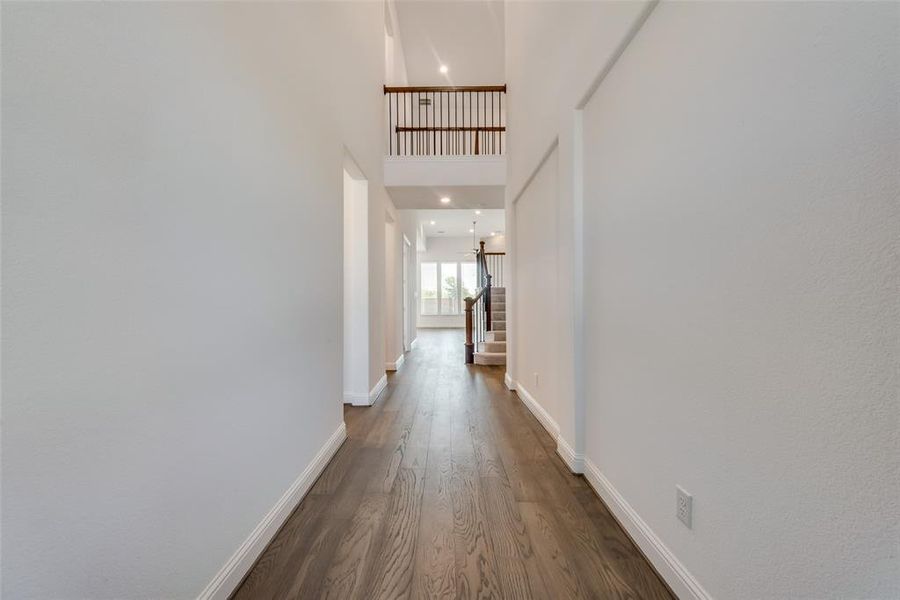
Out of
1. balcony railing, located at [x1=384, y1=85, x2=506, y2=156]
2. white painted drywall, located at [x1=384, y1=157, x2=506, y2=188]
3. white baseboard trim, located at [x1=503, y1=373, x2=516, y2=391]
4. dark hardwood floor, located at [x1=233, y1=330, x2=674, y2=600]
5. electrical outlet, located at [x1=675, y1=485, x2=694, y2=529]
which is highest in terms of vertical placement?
→ balcony railing, located at [x1=384, y1=85, x2=506, y2=156]

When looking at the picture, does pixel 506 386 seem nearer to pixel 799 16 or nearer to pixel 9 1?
pixel 799 16

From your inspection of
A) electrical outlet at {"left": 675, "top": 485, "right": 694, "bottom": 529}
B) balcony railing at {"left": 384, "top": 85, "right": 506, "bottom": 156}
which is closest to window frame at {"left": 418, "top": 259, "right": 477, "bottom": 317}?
balcony railing at {"left": 384, "top": 85, "right": 506, "bottom": 156}

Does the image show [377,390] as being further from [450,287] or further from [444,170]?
[450,287]

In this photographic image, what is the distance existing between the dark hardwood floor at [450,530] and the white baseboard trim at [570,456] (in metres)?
0.05

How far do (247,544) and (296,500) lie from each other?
1.33ft

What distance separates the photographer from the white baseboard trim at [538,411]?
2.50m

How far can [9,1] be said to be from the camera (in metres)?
0.66

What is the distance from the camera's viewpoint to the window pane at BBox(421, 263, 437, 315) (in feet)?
36.3

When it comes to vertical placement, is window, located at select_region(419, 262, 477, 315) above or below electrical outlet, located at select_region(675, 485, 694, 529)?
above

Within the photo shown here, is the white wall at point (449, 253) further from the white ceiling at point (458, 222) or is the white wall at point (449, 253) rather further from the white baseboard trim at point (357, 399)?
the white baseboard trim at point (357, 399)

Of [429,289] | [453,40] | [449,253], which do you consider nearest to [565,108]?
[453,40]

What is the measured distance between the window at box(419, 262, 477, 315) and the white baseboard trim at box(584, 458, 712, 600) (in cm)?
936

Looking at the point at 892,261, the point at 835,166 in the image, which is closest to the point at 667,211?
the point at 835,166

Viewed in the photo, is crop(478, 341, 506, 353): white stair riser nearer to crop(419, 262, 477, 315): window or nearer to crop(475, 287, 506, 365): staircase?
crop(475, 287, 506, 365): staircase
